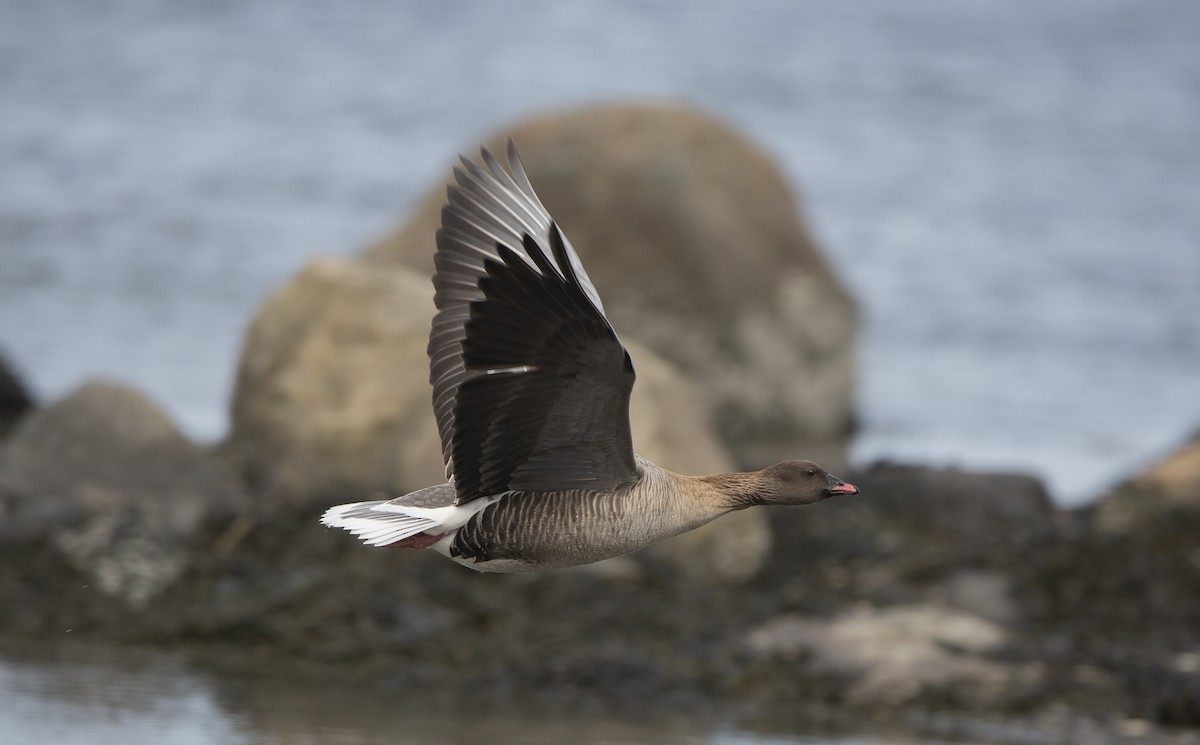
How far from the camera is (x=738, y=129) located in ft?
48.1

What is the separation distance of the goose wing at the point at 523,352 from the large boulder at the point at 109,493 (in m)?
3.77

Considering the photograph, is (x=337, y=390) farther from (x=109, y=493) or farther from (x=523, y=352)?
(x=523, y=352)

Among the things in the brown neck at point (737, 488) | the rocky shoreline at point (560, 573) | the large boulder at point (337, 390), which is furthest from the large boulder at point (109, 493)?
the brown neck at point (737, 488)

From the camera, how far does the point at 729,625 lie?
9.78m

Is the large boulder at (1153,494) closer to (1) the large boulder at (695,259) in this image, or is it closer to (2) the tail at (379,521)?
(1) the large boulder at (695,259)

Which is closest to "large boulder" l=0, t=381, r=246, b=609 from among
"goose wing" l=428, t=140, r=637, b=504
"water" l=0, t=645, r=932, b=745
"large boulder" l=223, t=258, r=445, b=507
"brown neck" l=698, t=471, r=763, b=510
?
"large boulder" l=223, t=258, r=445, b=507

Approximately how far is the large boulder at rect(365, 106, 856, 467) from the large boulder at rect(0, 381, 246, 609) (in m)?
3.12

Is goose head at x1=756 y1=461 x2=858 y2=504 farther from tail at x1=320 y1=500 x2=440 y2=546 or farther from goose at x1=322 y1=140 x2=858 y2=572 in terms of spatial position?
tail at x1=320 y1=500 x2=440 y2=546

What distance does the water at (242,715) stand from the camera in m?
7.64

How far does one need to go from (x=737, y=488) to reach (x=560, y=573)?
11.0ft

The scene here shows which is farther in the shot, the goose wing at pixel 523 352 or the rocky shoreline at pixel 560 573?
the rocky shoreline at pixel 560 573

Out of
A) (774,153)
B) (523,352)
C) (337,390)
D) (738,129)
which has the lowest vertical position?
(523,352)

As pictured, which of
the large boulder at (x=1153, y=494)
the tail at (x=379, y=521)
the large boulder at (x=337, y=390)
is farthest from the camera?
the large boulder at (x=1153, y=494)

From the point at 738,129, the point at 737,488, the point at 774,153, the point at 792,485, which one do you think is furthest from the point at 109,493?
the point at 774,153
